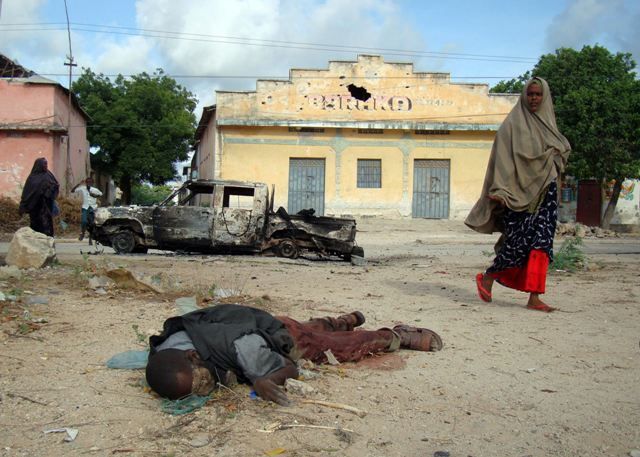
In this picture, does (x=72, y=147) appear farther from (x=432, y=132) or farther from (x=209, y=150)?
(x=432, y=132)

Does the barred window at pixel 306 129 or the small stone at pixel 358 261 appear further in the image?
the barred window at pixel 306 129

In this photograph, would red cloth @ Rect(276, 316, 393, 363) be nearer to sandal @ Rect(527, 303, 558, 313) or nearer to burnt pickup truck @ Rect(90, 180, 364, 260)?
sandal @ Rect(527, 303, 558, 313)

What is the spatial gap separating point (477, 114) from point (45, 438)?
24.0 m

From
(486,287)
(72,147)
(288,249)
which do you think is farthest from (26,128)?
(486,287)

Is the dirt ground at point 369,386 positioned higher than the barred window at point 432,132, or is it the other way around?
the barred window at point 432,132

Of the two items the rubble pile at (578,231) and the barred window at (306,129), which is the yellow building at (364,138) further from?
the rubble pile at (578,231)

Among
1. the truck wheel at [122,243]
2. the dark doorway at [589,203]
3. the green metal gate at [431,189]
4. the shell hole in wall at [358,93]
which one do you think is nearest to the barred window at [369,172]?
the green metal gate at [431,189]

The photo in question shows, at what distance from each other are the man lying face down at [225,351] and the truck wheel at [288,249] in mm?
8327

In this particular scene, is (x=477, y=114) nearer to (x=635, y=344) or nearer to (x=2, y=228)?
(x=2, y=228)

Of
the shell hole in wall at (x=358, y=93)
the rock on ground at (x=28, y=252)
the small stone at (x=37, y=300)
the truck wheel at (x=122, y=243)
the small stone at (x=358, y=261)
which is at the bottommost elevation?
the small stone at (x=358, y=261)

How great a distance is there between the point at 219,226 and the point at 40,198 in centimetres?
335

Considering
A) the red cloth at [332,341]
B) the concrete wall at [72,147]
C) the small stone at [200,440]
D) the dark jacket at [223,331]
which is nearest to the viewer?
the small stone at [200,440]

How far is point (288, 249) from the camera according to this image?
11852 millimetres

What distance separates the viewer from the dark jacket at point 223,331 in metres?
2.94
